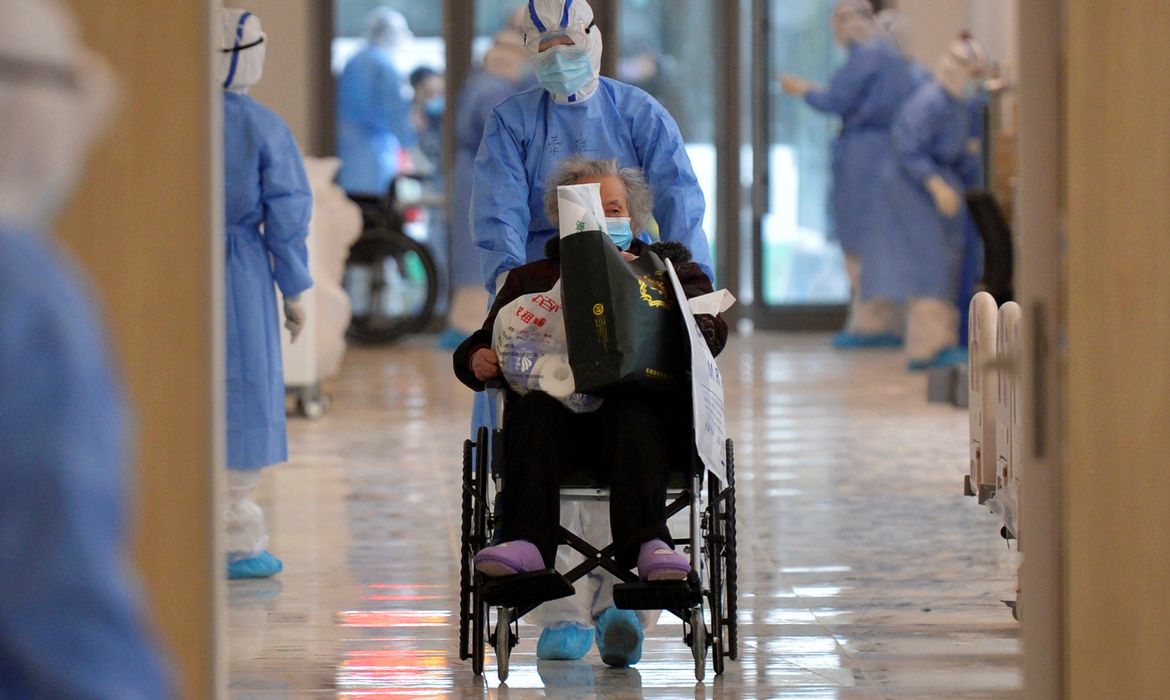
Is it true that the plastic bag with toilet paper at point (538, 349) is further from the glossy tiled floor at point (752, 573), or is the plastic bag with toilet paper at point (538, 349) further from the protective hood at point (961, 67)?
the protective hood at point (961, 67)

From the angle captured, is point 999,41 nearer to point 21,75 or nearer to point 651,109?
point 651,109

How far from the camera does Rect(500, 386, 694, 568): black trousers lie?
10.2 ft

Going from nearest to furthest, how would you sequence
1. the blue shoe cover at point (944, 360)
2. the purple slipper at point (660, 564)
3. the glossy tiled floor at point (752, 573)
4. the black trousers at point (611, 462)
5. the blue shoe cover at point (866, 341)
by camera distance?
the purple slipper at point (660, 564) < the black trousers at point (611, 462) < the glossy tiled floor at point (752, 573) < the blue shoe cover at point (944, 360) < the blue shoe cover at point (866, 341)

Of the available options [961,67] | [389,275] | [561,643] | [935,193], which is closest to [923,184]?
[935,193]

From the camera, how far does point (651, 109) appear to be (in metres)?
3.75

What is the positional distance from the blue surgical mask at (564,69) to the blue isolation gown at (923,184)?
17.9 ft

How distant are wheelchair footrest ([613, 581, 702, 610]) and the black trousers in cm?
10

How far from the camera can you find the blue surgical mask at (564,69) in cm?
369

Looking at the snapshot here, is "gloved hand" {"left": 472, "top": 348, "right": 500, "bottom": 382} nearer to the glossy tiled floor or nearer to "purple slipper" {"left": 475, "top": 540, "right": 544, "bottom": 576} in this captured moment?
"purple slipper" {"left": 475, "top": 540, "right": 544, "bottom": 576}

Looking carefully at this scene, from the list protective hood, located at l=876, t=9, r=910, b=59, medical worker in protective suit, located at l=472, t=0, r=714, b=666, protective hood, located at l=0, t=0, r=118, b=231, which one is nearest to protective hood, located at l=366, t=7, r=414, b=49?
protective hood, located at l=876, t=9, r=910, b=59

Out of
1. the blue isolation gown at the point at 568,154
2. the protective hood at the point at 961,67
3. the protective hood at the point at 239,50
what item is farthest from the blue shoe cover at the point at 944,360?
the blue isolation gown at the point at 568,154

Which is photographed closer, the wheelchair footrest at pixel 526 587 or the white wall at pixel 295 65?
the wheelchair footrest at pixel 526 587

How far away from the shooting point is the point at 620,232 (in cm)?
340

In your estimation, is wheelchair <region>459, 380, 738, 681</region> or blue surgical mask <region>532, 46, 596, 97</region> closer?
wheelchair <region>459, 380, 738, 681</region>
